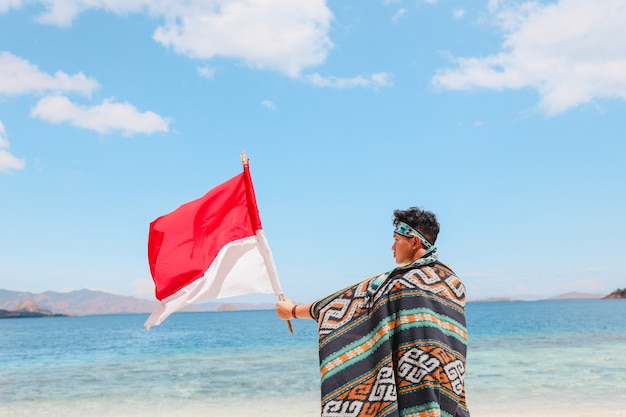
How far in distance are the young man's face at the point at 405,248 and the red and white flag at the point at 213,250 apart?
3.64 feet

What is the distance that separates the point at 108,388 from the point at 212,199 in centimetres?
1264

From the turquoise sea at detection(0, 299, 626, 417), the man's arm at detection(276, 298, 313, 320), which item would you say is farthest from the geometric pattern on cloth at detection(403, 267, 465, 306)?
the turquoise sea at detection(0, 299, 626, 417)

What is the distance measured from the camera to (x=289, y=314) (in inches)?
131

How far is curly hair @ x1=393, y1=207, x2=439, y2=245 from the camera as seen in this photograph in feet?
9.61

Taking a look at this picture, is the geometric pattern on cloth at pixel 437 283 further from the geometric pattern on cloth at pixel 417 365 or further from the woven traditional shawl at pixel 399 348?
the geometric pattern on cloth at pixel 417 365

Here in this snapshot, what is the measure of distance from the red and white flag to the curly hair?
3.99 ft

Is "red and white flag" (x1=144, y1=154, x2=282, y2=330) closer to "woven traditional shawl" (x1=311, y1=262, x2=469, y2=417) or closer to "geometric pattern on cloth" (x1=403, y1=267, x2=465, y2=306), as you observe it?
"woven traditional shawl" (x1=311, y1=262, x2=469, y2=417)

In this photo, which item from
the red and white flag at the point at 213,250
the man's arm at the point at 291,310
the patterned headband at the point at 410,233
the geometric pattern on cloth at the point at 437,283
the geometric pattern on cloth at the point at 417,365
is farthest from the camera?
the red and white flag at the point at 213,250

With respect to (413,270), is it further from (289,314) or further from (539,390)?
(539,390)

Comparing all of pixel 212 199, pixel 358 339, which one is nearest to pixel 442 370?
pixel 358 339

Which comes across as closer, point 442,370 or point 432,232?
point 442,370

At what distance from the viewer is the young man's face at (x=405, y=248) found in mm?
2932

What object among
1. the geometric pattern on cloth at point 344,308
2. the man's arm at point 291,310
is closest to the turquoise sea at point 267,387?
the man's arm at point 291,310

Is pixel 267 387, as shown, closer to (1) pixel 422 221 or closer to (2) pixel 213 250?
(2) pixel 213 250
